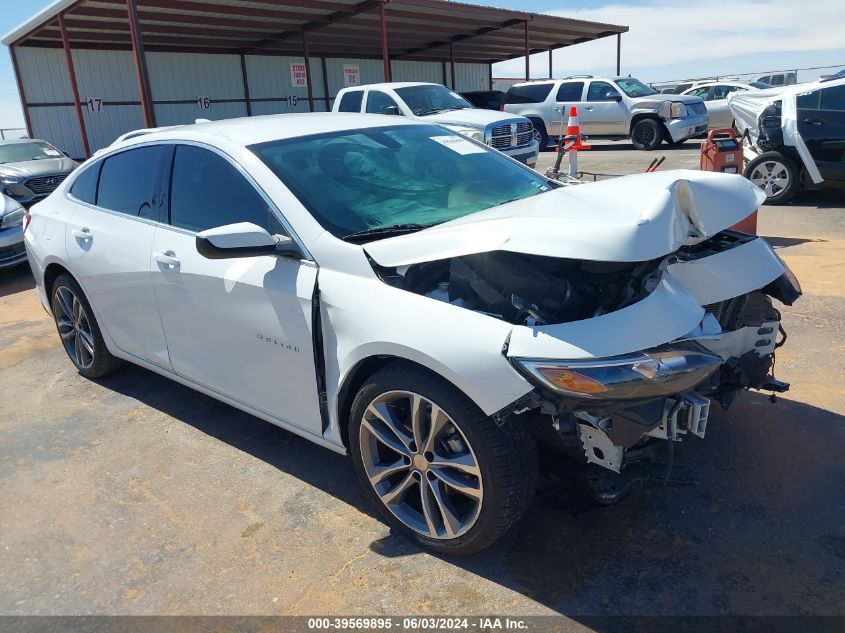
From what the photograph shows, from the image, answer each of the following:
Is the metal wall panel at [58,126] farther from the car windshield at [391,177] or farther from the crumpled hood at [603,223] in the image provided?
the crumpled hood at [603,223]

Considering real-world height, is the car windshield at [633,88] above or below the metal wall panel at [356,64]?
below

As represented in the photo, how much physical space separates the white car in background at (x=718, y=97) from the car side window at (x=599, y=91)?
2788mm

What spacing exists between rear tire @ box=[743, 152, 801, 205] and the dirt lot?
5864 mm

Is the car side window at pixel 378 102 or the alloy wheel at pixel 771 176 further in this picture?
the car side window at pixel 378 102

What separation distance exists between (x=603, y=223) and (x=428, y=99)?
38.2 feet

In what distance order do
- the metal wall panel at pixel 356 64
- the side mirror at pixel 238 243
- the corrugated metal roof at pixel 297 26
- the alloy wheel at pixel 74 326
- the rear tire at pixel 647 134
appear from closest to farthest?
the side mirror at pixel 238 243
the alloy wheel at pixel 74 326
the corrugated metal roof at pixel 297 26
the rear tire at pixel 647 134
the metal wall panel at pixel 356 64

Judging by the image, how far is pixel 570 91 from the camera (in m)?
19.2

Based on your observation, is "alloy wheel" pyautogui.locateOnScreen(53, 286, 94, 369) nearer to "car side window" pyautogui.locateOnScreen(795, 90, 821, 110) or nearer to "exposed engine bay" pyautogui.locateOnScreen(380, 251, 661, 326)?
"exposed engine bay" pyautogui.locateOnScreen(380, 251, 661, 326)

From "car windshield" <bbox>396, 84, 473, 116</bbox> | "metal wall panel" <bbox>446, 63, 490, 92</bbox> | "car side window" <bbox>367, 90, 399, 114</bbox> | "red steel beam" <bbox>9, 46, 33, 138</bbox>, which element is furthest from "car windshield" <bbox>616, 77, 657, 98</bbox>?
"red steel beam" <bbox>9, 46, 33, 138</bbox>

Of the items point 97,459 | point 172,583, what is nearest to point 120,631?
point 172,583

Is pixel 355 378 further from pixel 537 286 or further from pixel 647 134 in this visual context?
pixel 647 134

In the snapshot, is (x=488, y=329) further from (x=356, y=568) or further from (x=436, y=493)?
(x=356, y=568)

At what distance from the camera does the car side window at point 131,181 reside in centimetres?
394

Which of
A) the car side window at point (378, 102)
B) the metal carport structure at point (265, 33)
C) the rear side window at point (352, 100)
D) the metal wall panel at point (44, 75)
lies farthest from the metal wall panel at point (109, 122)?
the car side window at point (378, 102)
